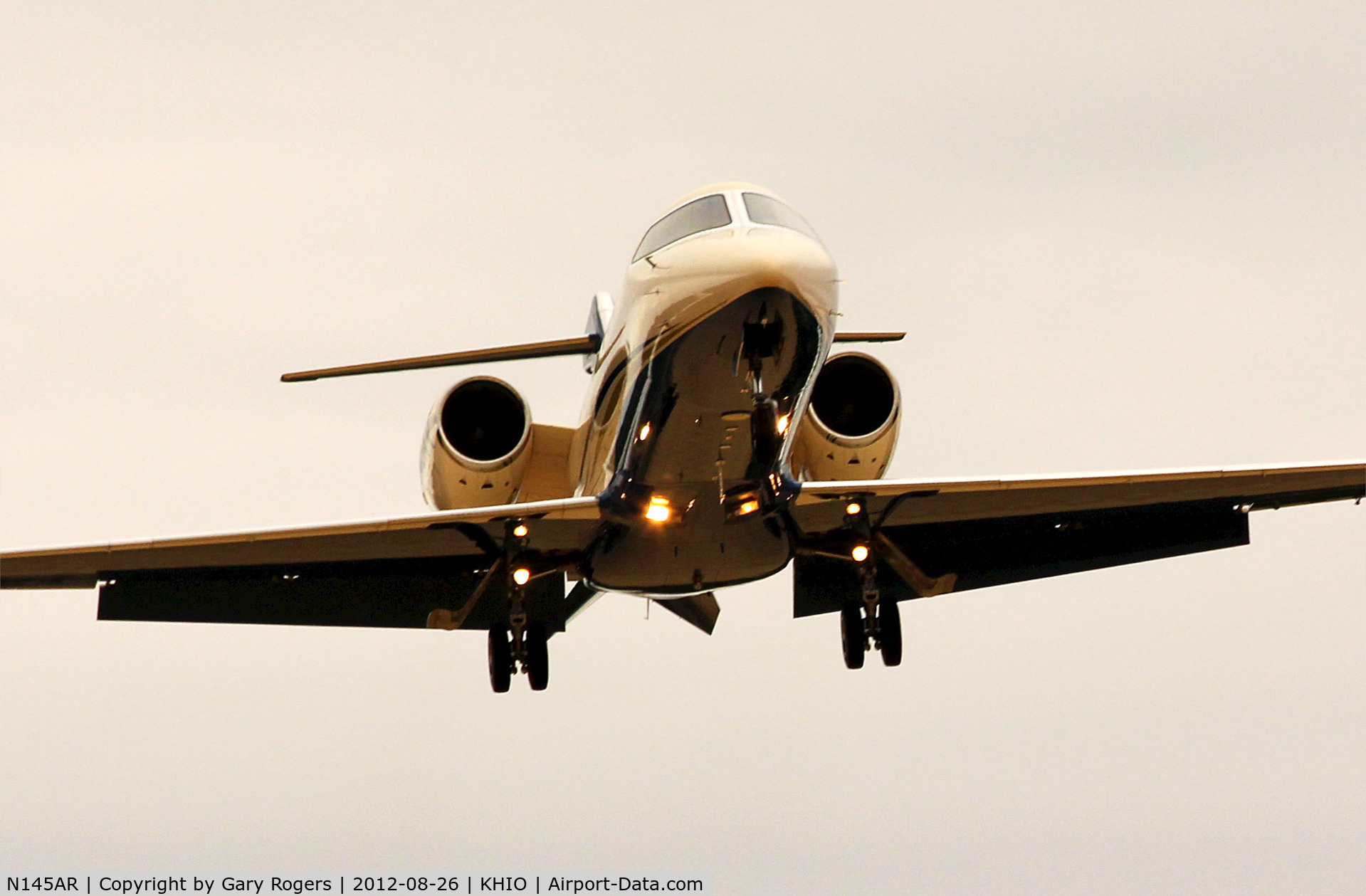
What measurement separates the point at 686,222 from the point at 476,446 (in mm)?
4158

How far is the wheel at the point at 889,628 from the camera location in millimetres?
20438

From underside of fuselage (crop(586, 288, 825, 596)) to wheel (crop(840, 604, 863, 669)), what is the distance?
1.89 meters

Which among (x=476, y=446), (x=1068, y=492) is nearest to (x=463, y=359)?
(x=476, y=446)

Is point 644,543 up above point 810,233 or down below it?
below

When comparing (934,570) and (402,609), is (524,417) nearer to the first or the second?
(402,609)

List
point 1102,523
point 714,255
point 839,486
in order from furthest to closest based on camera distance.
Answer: point 1102,523 < point 839,486 < point 714,255

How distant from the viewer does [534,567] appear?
796 inches

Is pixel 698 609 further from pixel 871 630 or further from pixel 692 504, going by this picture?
pixel 692 504

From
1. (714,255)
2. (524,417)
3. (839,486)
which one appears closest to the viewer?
(714,255)

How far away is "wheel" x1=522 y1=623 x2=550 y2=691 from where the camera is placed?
20.3 metres

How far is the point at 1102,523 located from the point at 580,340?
6.61 m

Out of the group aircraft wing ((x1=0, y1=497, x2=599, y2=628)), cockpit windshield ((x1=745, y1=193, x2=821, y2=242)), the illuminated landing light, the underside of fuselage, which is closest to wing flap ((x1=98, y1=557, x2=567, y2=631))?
aircraft wing ((x1=0, y1=497, x2=599, y2=628))

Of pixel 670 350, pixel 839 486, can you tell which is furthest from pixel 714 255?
pixel 839 486

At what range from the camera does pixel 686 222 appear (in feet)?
57.3
